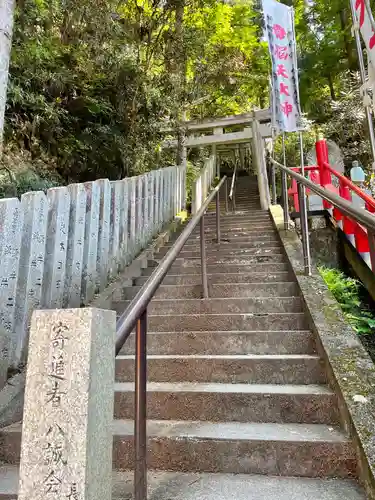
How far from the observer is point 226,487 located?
1.68 meters

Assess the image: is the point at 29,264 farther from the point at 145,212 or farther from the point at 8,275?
the point at 145,212

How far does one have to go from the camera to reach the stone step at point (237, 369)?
2.35 meters

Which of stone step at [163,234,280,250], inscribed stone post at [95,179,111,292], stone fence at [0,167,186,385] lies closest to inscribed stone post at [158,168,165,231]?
stone step at [163,234,280,250]

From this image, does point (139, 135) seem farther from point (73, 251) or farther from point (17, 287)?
point (17, 287)

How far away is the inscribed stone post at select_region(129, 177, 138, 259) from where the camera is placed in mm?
4605

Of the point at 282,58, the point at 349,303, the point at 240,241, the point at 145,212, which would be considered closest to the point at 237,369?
the point at 349,303

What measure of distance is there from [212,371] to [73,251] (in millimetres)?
1525

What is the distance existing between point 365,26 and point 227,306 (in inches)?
104

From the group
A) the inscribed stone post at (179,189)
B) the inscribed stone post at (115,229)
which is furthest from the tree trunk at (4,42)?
the inscribed stone post at (179,189)

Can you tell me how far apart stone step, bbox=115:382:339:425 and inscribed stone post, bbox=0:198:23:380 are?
0.76 m

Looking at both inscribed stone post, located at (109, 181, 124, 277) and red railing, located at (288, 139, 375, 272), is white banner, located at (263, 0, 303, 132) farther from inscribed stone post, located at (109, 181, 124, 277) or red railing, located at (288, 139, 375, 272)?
inscribed stone post, located at (109, 181, 124, 277)

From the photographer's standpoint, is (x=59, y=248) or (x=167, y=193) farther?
(x=167, y=193)

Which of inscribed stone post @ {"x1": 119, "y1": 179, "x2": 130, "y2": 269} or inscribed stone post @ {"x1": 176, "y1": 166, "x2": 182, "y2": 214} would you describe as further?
inscribed stone post @ {"x1": 176, "y1": 166, "x2": 182, "y2": 214}

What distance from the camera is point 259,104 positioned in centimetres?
1817
